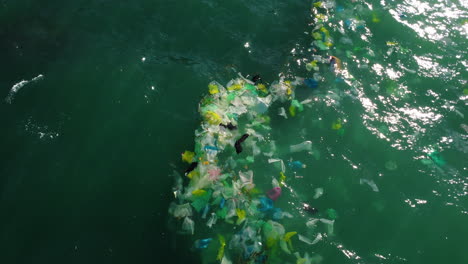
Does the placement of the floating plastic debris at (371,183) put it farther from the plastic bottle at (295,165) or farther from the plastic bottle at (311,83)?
the plastic bottle at (311,83)

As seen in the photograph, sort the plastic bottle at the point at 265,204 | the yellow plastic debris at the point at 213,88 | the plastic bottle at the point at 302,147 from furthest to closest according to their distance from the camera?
the yellow plastic debris at the point at 213,88, the plastic bottle at the point at 302,147, the plastic bottle at the point at 265,204

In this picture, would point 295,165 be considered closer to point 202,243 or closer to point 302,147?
point 302,147

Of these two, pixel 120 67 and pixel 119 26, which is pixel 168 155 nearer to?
pixel 120 67

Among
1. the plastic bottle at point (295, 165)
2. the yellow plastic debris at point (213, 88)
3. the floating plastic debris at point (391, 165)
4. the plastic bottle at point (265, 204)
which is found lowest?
the plastic bottle at point (265, 204)

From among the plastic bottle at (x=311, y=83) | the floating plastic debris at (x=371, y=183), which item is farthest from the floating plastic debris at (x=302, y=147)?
the plastic bottle at (x=311, y=83)

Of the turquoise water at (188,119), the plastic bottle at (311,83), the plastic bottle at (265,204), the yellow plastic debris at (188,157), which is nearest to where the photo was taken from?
the turquoise water at (188,119)

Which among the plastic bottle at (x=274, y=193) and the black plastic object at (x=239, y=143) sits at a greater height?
the black plastic object at (x=239, y=143)

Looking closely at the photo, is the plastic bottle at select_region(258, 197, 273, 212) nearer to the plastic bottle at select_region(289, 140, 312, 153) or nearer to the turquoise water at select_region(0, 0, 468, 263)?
the turquoise water at select_region(0, 0, 468, 263)

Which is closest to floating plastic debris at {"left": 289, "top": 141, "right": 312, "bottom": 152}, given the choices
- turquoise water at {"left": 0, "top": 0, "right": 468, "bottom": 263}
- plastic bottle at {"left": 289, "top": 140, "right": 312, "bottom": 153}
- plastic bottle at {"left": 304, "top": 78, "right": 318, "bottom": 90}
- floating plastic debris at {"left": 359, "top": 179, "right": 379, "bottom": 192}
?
plastic bottle at {"left": 289, "top": 140, "right": 312, "bottom": 153}
